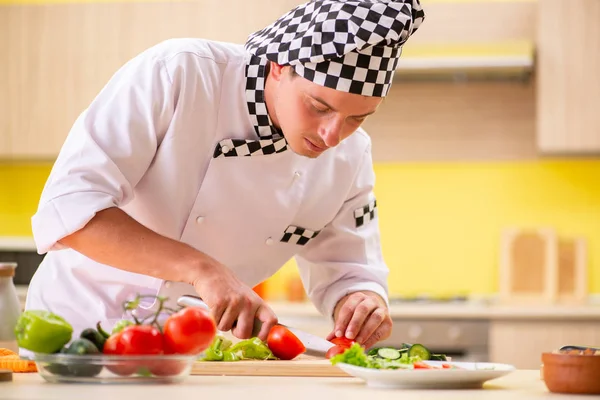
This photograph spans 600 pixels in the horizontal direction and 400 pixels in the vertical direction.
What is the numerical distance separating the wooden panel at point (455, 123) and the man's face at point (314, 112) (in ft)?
7.92

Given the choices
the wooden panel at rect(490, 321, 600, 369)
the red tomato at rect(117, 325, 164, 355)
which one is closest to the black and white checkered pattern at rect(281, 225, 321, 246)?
the red tomato at rect(117, 325, 164, 355)

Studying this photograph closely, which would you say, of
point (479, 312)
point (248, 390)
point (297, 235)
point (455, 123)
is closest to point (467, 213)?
point (455, 123)

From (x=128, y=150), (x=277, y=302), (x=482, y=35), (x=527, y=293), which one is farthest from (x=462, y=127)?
(x=128, y=150)

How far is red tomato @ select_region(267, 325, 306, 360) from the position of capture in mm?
1681

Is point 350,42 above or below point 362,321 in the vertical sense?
above

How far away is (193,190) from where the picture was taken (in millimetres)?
1937

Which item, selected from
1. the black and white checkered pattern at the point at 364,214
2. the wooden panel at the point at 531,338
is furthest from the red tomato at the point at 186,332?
the wooden panel at the point at 531,338

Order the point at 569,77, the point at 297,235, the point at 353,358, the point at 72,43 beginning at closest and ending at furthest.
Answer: the point at 353,358
the point at 297,235
the point at 569,77
the point at 72,43

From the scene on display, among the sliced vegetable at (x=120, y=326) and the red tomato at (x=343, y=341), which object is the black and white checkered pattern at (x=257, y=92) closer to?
the red tomato at (x=343, y=341)

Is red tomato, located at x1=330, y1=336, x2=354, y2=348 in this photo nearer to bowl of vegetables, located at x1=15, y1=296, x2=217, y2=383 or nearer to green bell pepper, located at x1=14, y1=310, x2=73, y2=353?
bowl of vegetables, located at x1=15, y1=296, x2=217, y2=383

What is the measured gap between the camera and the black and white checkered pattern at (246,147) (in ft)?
6.26

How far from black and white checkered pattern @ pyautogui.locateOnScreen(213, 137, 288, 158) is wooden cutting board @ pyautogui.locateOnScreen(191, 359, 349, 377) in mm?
490

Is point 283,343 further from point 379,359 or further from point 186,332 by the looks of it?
point 186,332

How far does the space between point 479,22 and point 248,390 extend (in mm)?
2960
